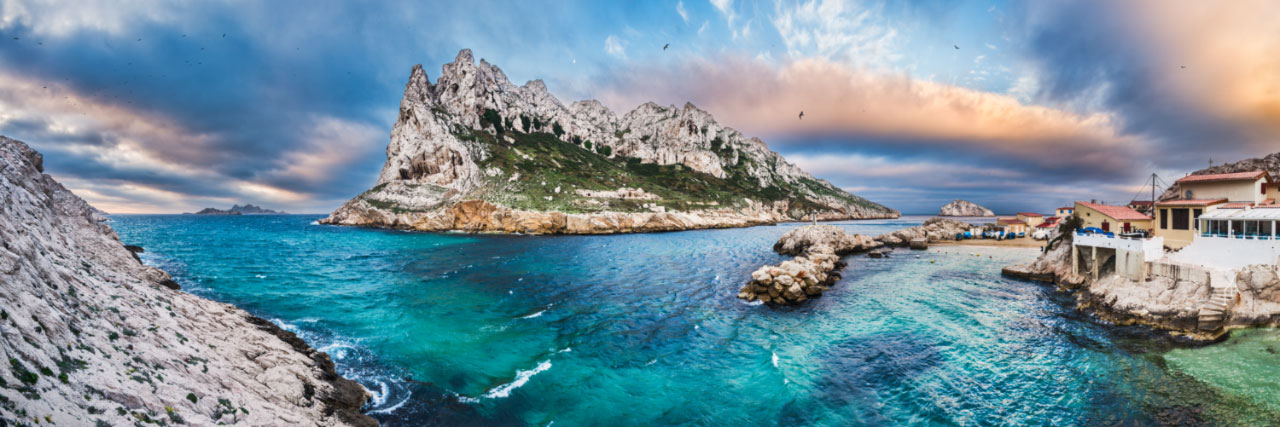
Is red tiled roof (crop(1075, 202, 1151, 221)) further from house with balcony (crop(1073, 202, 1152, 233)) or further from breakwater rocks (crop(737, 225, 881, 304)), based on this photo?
breakwater rocks (crop(737, 225, 881, 304))

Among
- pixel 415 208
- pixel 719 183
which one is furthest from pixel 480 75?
pixel 719 183

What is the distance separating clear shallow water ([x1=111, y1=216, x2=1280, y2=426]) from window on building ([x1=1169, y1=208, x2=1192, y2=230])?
23.9ft

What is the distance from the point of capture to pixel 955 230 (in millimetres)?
69500

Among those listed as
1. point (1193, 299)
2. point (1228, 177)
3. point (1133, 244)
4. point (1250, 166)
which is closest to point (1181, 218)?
point (1228, 177)

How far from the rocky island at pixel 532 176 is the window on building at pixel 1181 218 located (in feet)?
232

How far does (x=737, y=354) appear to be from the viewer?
15.9 metres

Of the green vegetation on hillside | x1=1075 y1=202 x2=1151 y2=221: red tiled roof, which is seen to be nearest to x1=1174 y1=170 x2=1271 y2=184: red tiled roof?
x1=1075 y1=202 x2=1151 y2=221: red tiled roof

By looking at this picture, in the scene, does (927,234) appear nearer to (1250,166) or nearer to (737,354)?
(1250,166)

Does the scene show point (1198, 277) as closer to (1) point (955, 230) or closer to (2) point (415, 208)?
(1) point (955, 230)

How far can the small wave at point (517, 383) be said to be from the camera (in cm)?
1200

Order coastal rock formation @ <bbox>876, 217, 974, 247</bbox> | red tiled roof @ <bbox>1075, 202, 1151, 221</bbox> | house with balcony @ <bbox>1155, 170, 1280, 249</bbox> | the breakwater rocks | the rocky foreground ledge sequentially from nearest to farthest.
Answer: house with balcony @ <bbox>1155, 170, 1280, 249</bbox>, the breakwater rocks, the rocky foreground ledge, red tiled roof @ <bbox>1075, 202, 1151, 221</bbox>, coastal rock formation @ <bbox>876, 217, 974, 247</bbox>

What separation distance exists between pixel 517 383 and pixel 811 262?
2464 cm

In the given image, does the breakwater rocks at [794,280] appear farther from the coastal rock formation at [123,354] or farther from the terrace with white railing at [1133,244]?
the coastal rock formation at [123,354]

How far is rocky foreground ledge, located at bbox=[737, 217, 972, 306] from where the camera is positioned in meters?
24.3
